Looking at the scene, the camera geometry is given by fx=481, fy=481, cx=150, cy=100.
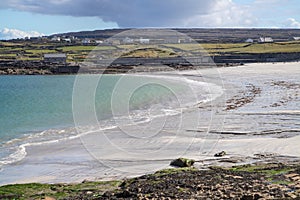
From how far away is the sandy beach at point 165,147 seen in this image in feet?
49.8

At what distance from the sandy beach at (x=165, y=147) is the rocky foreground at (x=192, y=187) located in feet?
5.73

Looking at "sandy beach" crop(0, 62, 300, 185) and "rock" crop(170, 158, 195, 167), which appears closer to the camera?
"rock" crop(170, 158, 195, 167)

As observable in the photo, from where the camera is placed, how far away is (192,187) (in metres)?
Result: 11.0

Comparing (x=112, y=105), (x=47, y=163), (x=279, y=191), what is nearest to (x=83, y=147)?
(x=47, y=163)

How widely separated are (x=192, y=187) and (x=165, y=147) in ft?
25.9

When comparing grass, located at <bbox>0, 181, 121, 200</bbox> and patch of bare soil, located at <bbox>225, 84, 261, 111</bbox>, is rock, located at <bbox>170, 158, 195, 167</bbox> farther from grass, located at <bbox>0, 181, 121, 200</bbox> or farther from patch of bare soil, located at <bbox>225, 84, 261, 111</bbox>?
patch of bare soil, located at <bbox>225, 84, 261, 111</bbox>

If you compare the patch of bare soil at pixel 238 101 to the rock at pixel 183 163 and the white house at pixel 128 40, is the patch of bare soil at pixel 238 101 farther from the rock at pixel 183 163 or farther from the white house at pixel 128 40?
the white house at pixel 128 40

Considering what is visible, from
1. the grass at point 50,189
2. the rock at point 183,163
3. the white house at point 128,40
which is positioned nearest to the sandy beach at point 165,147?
the rock at point 183,163

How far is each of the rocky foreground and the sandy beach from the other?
1.75 metres

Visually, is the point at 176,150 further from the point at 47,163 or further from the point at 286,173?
the point at 286,173

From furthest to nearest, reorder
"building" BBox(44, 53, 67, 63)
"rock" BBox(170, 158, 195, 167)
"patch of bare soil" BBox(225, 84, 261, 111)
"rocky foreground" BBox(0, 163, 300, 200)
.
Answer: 1. "building" BBox(44, 53, 67, 63)
2. "patch of bare soil" BBox(225, 84, 261, 111)
3. "rock" BBox(170, 158, 195, 167)
4. "rocky foreground" BBox(0, 163, 300, 200)

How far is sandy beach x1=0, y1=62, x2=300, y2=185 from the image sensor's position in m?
15.2

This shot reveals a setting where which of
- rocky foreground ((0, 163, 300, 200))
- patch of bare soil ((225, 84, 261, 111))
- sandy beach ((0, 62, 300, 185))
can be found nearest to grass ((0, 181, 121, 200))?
rocky foreground ((0, 163, 300, 200))

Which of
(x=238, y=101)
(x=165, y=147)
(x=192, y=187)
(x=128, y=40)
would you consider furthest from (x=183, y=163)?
(x=128, y=40)
